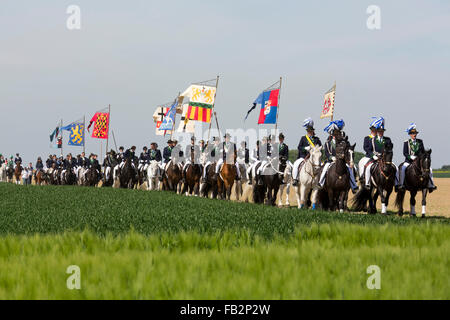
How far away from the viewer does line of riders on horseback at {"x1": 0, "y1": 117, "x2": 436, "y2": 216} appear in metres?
18.8

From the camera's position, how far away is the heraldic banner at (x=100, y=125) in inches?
1565

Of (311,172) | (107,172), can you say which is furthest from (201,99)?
(107,172)

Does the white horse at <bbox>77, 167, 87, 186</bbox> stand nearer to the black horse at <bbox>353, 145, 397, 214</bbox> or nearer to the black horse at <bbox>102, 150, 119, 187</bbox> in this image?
the black horse at <bbox>102, 150, 119, 187</bbox>

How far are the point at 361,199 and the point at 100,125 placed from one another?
2453cm

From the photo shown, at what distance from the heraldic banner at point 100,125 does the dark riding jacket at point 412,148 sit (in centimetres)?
2428

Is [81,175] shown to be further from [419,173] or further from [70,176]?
[419,173]

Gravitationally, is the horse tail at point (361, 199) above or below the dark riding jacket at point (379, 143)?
below

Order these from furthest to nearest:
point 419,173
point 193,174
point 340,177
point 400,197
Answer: point 193,174 → point 400,197 → point 419,173 → point 340,177

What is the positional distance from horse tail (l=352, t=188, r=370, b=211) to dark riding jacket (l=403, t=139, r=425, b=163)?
1.82 meters

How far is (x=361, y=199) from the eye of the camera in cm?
2041

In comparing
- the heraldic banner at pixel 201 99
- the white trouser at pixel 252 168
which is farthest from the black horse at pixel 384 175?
the heraldic banner at pixel 201 99

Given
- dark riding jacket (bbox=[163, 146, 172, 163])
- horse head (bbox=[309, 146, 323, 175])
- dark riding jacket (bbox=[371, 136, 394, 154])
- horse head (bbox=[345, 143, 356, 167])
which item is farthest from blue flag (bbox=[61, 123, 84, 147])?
horse head (bbox=[345, 143, 356, 167])

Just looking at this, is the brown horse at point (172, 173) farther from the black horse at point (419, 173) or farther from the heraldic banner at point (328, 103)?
the black horse at point (419, 173)
